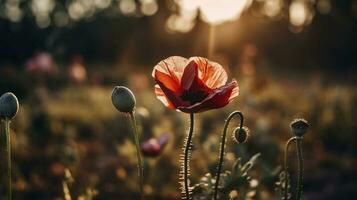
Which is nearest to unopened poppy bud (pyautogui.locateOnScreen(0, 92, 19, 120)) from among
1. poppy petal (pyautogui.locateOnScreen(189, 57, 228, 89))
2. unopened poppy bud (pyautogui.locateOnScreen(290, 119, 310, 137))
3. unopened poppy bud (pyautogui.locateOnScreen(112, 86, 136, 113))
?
unopened poppy bud (pyautogui.locateOnScreen(112, 86, 136, 113))

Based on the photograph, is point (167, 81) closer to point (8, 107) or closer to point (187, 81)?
point (187, 81)

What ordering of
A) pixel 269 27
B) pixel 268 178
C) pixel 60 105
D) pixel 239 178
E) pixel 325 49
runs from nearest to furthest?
1. pixel 239 178
2. pixel 268 178
3. pixel 60 105
4. pixel 325 49
5. pixel 269 27

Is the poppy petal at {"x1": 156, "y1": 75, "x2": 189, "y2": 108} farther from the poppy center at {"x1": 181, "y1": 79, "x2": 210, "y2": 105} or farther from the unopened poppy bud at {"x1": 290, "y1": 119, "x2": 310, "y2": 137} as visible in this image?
the unopened poppy bud at {"x1": 290, "y1": 119, "x2": 310, "y2": 137}

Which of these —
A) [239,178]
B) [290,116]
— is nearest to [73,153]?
[239,178]

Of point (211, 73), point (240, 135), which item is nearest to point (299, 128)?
point (240, 135)

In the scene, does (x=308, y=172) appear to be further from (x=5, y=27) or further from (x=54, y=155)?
(x=5, y=27)

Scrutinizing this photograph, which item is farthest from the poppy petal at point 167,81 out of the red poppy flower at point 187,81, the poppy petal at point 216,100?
the poppy petal at point 216,100
